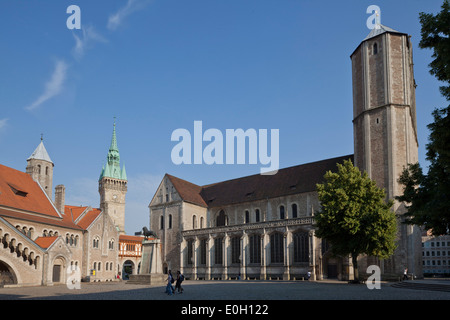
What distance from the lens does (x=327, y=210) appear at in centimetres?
3541

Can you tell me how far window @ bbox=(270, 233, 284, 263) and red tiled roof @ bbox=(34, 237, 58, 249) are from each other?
26516mm

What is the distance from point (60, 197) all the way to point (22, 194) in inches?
314

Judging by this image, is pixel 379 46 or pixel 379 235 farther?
pixel 379 46

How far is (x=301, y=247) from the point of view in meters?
51.2

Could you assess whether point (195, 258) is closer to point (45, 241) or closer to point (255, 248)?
point (255, 248)

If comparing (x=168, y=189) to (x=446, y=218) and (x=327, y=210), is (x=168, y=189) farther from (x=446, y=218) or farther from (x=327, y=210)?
(x=446, y=218)

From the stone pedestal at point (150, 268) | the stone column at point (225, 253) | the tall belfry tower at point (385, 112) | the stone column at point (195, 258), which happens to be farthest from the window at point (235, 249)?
the stone pedestal at point (150, 268)

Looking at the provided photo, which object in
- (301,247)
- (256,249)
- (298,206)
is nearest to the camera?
(301,247)

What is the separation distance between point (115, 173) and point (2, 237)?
3001 inches

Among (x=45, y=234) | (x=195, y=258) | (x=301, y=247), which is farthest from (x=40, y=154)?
(x=301, y=247)
